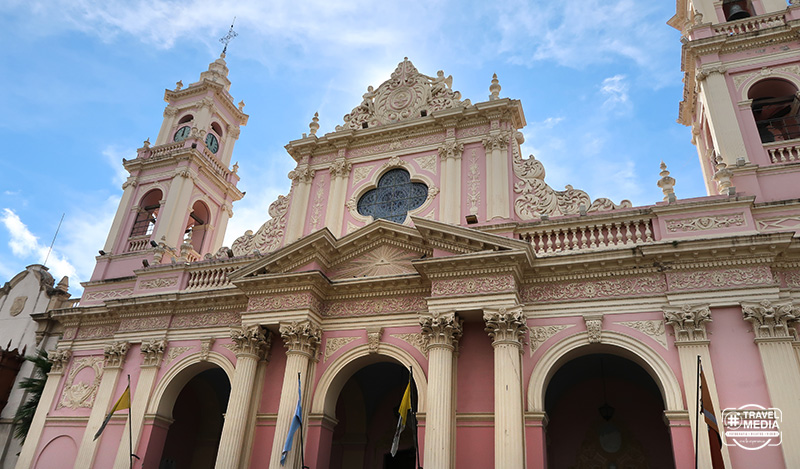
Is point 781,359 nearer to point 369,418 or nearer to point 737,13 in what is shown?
point 369,418

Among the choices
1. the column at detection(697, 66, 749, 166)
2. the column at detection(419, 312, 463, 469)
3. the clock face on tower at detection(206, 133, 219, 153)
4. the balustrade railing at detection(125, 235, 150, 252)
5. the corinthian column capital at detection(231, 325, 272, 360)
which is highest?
the clock face on tower at detection(206, 133, 219, 153)

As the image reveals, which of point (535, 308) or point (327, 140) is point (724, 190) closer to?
point (535, 308)

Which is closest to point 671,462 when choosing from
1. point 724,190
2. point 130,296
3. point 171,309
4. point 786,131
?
point 724,190

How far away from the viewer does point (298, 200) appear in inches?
641

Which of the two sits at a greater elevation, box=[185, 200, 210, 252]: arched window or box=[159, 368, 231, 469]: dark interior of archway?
box=[185, 200, 210, 252]: arched window

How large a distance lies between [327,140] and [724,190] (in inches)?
413

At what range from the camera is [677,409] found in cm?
998

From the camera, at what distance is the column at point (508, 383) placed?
33.1ft

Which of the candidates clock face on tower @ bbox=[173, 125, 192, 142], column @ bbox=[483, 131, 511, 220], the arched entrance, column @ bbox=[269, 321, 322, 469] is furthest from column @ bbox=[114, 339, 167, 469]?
column @ bbox=[483, 131, 511, 220]

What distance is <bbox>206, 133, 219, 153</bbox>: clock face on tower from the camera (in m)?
21.6

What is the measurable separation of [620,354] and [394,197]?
7.12 metres

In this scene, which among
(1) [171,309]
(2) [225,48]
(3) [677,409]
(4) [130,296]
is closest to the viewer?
(3) [677,409]

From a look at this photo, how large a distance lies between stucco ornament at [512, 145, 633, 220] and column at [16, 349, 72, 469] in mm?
13503

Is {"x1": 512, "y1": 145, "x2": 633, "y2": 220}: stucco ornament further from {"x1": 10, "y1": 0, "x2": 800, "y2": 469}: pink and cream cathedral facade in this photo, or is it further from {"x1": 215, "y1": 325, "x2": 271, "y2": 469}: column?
{"x1": 215, "y1": 325, "x2": 271, "y2": 469}: column
